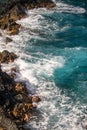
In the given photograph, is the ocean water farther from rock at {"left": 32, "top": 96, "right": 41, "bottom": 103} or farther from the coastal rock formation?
the coastal rock formation

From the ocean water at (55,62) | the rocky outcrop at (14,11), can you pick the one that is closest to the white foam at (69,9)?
the ocean water at (55,62)

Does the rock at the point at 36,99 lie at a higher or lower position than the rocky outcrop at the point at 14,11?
higher

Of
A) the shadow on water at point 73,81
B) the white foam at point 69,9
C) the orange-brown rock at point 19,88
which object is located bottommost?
the white foam at point 69,9

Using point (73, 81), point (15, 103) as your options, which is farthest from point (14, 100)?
point (73, 81)

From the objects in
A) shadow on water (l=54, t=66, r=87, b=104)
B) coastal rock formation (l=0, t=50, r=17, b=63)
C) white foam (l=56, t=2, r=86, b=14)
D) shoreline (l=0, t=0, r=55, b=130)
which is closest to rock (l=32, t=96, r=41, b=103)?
shoreline (l=0, t=0, r=55, b=130)

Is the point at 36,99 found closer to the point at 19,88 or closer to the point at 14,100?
the point at 14,100

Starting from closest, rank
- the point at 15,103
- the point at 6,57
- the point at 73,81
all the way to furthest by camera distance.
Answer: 1. the point at 15,103
2. the point at 73,81
3. the point at 6,57

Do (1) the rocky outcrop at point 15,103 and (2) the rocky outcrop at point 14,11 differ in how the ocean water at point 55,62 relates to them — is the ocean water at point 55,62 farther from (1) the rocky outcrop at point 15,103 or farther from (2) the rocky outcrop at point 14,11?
(2) the rocky outcrop at point 14,11

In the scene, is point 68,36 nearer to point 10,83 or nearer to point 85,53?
point 85,53
